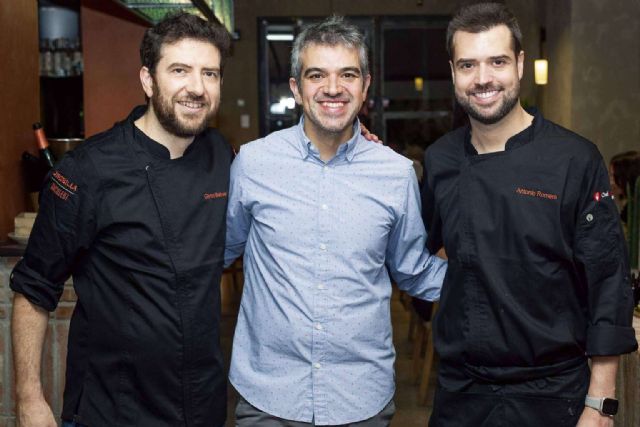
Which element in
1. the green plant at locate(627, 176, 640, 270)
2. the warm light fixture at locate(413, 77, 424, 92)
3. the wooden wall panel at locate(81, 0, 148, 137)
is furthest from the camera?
the warm light fixture at locate(413, 77, 424, 92)

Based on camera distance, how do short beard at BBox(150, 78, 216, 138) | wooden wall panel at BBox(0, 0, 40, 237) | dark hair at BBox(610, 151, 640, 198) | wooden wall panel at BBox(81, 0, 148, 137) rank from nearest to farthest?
short beard at BBox(150, 78, 216, 138)
wooden wall panel at BBox(0, 0, 40, 237)
dark hair at BBox(610, 151, 640, 198)
wooden wall panel at BBox(81, 0, 148, 137)

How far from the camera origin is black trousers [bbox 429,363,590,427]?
1914 millimetres

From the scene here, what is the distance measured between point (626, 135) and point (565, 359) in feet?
26.2

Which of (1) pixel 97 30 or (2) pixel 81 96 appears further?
(2) pixel 81 96

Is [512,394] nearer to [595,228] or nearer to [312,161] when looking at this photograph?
[595,228]

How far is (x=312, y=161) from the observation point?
2090 mm

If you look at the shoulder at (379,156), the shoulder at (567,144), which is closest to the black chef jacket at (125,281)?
the shoulder at (379,156)

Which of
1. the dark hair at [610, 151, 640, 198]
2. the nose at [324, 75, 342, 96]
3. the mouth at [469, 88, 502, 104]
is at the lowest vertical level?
the dark hair at [610, 151, 640, 198]

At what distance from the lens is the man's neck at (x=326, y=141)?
2.09m

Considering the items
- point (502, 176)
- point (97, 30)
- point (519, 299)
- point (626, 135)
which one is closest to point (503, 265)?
point (519, 299)

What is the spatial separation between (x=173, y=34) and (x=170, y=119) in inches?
8.6

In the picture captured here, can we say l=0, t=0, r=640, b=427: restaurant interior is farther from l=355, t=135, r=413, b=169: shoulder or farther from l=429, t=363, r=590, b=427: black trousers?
l=355, t=135, r=413, b=169: shoulder

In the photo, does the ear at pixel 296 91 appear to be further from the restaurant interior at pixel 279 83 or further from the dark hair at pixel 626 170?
the dark hair at pixel 626 170

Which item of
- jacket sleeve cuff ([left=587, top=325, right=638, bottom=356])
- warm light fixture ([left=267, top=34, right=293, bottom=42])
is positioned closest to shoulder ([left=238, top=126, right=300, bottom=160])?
jacket sleeve cuff ([left=587, top=325, right=638, bottom=356])
